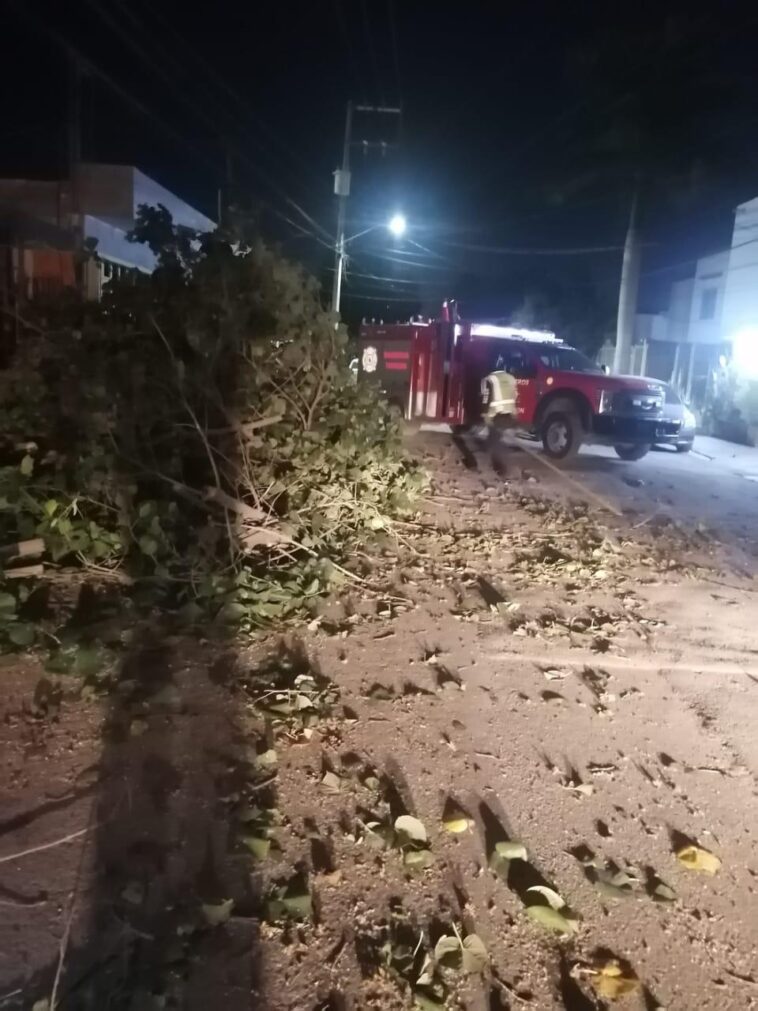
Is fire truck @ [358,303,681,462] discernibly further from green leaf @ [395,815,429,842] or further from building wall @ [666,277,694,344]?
building wall @ [666,277,694,344]

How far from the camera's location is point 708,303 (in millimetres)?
29516

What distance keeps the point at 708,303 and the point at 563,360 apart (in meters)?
18.1

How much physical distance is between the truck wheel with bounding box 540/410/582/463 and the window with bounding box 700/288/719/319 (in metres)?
18.2

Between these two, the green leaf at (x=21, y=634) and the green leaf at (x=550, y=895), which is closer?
the green leaf at (x=550, y=895)

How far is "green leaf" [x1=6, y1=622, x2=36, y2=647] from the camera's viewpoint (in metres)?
4.83

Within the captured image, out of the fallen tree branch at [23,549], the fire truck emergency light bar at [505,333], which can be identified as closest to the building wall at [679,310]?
the fire truck emergency light bar at [505,333]

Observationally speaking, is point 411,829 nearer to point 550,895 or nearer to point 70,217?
point 550,895

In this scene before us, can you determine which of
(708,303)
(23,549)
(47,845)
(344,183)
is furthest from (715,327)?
(47,845)

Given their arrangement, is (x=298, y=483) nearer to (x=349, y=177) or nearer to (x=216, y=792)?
(x=216, y=792)

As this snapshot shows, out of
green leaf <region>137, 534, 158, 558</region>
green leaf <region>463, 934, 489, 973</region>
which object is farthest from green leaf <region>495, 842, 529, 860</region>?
green leaf <region>137, 534, 158, 558</region>

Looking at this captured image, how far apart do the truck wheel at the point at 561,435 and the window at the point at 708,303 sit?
1817cm

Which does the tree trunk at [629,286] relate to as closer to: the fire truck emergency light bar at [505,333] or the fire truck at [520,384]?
the fire truck emergency light bar at [505,333]

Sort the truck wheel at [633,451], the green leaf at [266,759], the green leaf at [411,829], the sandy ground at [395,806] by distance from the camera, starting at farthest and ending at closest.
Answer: the truck wheel at [633,451]
the green leaf at [266,759]
the green leaf at [411,829]
the sandy ground at [395,806]

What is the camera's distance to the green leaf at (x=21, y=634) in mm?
4832
